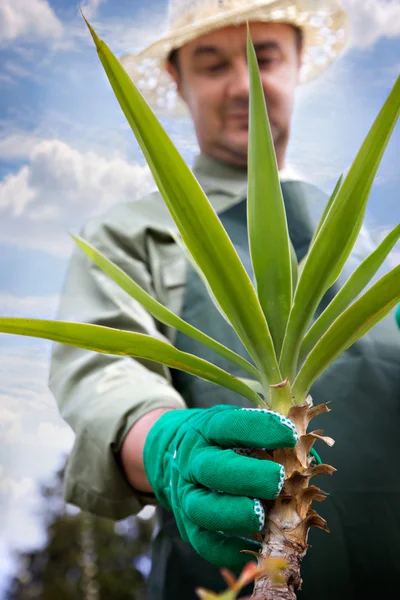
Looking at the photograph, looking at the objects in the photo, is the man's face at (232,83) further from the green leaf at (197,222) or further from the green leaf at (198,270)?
the green leaf at (197,222)

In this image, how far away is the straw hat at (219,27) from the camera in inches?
53.3

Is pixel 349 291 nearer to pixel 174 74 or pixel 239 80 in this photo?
pixel 239 80

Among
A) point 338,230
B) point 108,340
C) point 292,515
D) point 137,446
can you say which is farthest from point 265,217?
point 137,446

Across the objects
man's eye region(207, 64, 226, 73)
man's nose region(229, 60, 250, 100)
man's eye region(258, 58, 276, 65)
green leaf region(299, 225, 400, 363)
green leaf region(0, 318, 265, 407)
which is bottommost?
green leaf region(0, 318, 265, 407)

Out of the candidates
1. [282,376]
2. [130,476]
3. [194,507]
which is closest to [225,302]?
[282,376]

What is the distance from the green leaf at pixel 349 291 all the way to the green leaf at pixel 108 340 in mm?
103

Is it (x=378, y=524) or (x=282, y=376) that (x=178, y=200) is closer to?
(x=282, y=376)

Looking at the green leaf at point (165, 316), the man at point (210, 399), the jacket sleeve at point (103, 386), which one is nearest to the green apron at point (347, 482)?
the man at point (210, 399)

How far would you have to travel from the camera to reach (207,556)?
719 millimetres

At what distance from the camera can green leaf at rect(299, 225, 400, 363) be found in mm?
708

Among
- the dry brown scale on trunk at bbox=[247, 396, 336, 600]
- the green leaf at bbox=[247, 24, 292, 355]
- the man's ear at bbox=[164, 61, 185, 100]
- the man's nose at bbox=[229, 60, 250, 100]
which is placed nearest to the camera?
the dry brown scale on trunk at bbox=[247, 396, 336, 600]

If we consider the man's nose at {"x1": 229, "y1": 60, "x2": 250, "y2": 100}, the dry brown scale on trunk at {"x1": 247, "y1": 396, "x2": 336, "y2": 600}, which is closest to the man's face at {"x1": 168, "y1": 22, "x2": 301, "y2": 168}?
the man's nose at {"x1": 229, "y1": 60, "x2": 250, "y2": 100}

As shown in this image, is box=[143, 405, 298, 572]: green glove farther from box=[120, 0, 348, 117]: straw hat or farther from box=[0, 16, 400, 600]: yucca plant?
box=[120, 0, 348, 117]: straw hat

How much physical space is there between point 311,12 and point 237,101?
333 millimetres
